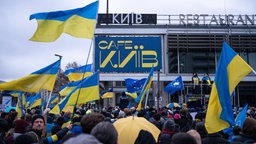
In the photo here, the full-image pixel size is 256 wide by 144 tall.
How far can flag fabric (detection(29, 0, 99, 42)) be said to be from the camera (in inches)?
301

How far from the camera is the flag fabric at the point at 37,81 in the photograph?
23.7 ft

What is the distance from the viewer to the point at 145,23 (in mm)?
30031

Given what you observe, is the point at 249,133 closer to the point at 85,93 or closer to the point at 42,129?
the point at 42,129

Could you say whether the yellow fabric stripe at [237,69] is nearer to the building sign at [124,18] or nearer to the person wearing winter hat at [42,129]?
the person wearing winter hat at [42,129]

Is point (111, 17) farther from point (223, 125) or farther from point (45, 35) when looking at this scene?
point (223, 125)

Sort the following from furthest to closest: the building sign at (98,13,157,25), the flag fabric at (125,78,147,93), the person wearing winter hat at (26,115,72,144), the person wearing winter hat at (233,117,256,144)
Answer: the building sign at (98,13,157,25) → the flag fabric at (125,78,147,93) → the person wearing winter hat at (26,115,72,144) → the person wearing winter hat at (233,117,256,144)

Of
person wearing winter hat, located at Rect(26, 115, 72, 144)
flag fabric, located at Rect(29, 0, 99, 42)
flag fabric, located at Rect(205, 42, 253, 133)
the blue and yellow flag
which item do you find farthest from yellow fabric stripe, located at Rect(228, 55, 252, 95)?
the blue and yellow flag

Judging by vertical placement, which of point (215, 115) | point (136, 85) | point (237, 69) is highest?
point (237, 69)

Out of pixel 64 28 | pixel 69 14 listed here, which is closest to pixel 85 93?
pixel 64 28

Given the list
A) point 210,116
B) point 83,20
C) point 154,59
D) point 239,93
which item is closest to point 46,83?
point 83,20

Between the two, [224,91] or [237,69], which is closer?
[224,91]

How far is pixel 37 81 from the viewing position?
7.51 meters

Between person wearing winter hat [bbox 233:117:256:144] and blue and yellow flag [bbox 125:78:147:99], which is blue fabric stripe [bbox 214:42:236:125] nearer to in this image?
person wearing winter hat [bbox 233:117:256:144]

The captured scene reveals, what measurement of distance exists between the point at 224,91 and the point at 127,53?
23.3 metres
